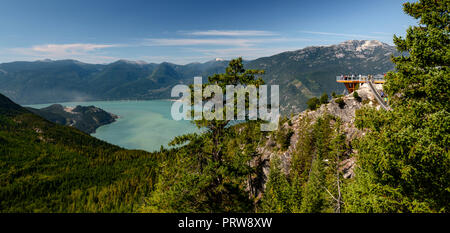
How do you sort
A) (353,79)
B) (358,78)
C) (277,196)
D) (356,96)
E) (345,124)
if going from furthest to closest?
(358,78) < (353,79) < (356,96) < (345,124) < (277,196)

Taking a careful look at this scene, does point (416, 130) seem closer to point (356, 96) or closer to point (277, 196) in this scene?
point (277, 196)

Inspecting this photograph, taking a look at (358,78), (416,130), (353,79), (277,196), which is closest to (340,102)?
(353,79)

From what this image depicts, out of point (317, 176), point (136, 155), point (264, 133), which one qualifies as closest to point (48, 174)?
point (136, 155)

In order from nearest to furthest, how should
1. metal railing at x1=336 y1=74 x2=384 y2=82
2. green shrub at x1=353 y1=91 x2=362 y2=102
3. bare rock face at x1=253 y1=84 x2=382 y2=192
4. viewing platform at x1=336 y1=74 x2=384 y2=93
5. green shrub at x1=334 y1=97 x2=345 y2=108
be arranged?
bare rock face at x1=253 y1=84 x2=382 y2=192
green shrub at x1=353 y1=91 x2=362 y2=102
metal railing at x1=336 y1=74 x2=384 y2=82
viewing platform at x1=336 y1=74 x2=384 y2=93
green shrub at x1=334 y1=97 x2=345 y2=108

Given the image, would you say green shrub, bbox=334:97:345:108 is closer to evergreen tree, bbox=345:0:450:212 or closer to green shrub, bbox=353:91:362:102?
green shrub, bbox=353:91:362:102

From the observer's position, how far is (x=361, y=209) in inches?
322

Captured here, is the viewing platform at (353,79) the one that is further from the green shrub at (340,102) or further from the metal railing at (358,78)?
the green shrub at (340,102)

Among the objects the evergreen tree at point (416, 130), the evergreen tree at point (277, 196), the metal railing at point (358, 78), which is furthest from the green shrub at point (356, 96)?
the evergreen tree at point (416, 130)

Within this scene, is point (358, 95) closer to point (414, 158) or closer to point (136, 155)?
point (414, 158)

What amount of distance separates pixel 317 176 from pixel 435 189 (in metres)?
24.7

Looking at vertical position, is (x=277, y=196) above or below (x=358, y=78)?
below

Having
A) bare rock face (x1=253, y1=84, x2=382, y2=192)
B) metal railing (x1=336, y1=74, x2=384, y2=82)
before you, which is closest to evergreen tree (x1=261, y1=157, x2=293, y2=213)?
bare rock face (x1=253, y1=84, x2=382, y2=192)

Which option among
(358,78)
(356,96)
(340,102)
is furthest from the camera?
(358,78)

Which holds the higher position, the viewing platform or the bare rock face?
the viewing platform
